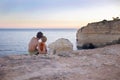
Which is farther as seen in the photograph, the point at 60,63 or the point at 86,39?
the point at 86,39

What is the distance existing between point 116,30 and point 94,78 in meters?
11.3

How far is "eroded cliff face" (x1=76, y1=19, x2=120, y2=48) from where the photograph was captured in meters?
19.7

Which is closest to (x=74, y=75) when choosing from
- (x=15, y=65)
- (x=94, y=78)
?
(x=94, y=78)

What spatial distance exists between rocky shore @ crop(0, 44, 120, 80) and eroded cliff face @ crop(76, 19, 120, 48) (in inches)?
320

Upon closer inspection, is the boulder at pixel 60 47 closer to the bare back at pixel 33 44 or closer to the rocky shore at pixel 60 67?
the bare back at pixel 33 44

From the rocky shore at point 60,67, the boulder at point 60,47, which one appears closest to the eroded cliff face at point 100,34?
the boulder at point 60,47

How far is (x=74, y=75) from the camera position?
8875 millimetres

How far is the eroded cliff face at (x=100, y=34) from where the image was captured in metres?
19.7

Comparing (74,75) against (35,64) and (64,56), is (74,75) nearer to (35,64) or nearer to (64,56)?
(35,64)

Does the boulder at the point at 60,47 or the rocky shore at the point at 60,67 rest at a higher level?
the boulder at the point at 60,47

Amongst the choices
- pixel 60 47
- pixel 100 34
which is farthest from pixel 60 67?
pixel 100 34

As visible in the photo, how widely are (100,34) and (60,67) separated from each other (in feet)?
39.9

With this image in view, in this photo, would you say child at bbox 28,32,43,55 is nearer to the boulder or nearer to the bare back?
the bare back

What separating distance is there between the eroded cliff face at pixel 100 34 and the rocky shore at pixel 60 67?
8.13 metres
